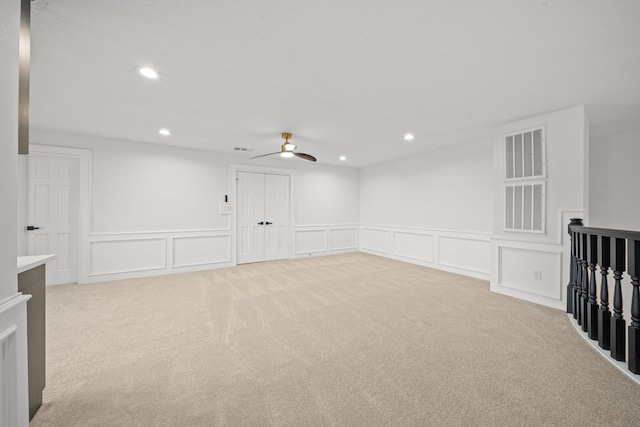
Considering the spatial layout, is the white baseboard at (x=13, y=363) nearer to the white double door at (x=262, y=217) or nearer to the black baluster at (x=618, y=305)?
the black baluster at (x=618, y=305)

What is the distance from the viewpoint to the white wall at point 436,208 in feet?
15.4

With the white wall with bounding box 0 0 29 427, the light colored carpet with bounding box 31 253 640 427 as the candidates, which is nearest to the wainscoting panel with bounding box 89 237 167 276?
the light colored carpet with bounding box 31 253 640 427

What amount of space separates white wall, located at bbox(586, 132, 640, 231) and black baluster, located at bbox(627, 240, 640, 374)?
3.44 metres

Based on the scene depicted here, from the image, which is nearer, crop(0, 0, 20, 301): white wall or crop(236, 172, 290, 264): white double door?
crop(0, 0, 20, 301): white wall

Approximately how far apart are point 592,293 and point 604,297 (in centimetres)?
32

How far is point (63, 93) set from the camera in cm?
278

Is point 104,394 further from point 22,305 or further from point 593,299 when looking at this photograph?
point 593,299

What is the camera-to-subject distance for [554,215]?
3.29 m

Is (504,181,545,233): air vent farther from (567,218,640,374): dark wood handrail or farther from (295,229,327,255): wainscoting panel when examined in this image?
(295,229,327,255): wainscoting panel

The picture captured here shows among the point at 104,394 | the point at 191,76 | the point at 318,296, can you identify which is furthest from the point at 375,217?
the point at 104,394

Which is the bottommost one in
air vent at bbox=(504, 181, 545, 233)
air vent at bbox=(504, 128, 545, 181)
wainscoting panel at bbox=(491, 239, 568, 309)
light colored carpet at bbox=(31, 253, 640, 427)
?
light colored carpet at bbox=(31, 253, 640, 427)

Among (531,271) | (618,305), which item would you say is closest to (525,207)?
(531,271)

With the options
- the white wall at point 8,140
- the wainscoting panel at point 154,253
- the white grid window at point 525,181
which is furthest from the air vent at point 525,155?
the wainscoting panel at point 154,253

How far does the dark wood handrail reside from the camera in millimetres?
1701
